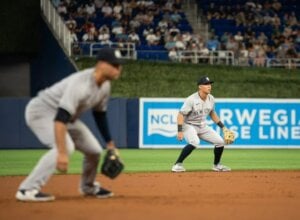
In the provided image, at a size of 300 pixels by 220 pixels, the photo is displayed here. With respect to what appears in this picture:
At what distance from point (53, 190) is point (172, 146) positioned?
11.5 meters

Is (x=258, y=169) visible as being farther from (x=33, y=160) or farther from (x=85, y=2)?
(x=85, y=2)

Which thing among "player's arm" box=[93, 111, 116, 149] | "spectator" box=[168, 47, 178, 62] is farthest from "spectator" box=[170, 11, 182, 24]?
"player's arm" box=[93, 111, 116, 149]

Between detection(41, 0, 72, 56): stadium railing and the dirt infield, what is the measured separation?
482 inches

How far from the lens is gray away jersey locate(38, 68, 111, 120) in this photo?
311 inches

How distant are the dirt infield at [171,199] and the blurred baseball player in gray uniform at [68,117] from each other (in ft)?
1.11

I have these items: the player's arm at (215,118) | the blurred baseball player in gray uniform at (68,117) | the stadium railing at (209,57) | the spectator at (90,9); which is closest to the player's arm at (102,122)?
the blurred baseball player in gray uniform at (68,117)

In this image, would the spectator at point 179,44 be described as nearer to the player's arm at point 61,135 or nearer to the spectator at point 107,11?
the spectator at point 107,11

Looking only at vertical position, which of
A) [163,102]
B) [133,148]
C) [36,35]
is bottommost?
[133,148]

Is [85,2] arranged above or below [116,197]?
above

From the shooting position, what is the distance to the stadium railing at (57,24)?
24219mm

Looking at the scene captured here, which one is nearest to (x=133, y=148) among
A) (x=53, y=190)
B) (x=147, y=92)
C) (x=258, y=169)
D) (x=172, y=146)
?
(x=172, y=146)

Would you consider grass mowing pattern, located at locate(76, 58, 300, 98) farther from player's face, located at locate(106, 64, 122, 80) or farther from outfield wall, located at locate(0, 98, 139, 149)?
player's face, located at locate(106, 64, 122, 80)

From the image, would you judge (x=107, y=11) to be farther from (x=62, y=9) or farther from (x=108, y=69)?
(x=108, y=69)

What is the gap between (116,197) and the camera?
360 inches
